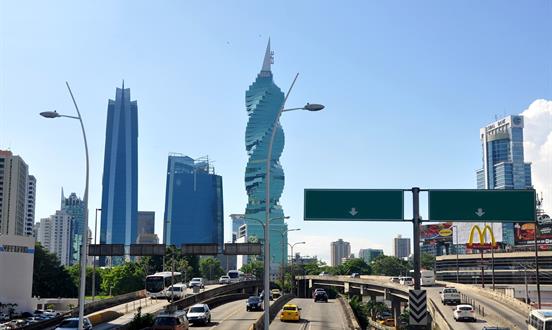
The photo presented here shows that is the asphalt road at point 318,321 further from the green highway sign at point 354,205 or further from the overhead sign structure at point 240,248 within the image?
the overhead sign structure at point 240,248

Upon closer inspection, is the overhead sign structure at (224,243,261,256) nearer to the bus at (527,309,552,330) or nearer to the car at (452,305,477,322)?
the car at (452,305,477,322)

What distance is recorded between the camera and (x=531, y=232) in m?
175

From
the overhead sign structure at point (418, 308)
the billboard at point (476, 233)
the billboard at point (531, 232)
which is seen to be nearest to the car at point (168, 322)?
the overhead sign structure at point (418, 308)

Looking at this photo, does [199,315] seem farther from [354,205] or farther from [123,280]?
[123,280]

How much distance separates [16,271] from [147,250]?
103 ft

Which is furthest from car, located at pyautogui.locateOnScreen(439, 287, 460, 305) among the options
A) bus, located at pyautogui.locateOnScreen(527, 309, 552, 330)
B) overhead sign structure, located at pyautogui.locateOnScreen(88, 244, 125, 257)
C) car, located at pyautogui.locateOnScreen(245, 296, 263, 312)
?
overhead sign structure, located at pyautogui.locateOnScreen(88, 244, 125, 257)

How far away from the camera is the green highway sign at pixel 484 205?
1081 inches

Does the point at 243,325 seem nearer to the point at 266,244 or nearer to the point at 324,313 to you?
the point at 324,313

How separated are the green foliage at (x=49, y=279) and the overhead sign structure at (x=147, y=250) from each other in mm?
31477

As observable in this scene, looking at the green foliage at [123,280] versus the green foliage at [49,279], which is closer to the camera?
the green foliage at [49,279]

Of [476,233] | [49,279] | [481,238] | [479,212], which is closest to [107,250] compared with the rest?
[49,279]

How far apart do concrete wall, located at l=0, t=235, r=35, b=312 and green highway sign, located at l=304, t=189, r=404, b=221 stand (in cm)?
6541

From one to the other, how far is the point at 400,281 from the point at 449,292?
48604 mm

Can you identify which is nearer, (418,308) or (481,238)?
(418,308)
